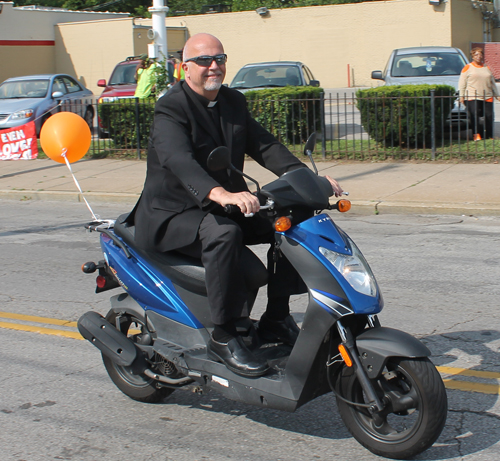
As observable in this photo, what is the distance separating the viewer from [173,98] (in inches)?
145

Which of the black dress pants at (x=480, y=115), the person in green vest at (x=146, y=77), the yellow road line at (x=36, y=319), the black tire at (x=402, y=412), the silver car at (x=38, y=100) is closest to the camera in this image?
the black tire at (x=402, y=412)

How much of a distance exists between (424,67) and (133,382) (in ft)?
43.8

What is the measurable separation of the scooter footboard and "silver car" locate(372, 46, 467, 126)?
1293 centimetres

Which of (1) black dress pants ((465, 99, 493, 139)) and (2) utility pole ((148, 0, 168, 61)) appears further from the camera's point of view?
(2) utility pole ((148, 0, 168, 61))

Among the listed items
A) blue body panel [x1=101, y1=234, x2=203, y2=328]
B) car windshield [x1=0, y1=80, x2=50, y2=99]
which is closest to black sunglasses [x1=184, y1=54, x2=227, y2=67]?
blue body panel [x1=101, y1=234, x2=203, y2=328]

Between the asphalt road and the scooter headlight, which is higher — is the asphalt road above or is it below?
below

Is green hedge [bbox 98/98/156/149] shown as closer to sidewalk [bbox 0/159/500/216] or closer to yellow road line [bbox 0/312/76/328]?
sidewalk [bbox 0/159/500/216]

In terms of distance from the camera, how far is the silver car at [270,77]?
16016 mm

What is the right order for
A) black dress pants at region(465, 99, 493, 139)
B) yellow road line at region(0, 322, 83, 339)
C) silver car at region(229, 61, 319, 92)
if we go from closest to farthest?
yellow road line at region(0, 322, 83, 339)
black dress pants at region(465, 99, 493, 139)
silver car at region(229, 61, 319, 92)

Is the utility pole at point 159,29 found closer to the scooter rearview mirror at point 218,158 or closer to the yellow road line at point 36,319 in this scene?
the yellow road line at point 36,319

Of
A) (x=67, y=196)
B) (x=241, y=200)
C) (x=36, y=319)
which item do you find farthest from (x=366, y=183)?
(x=241, y=200)

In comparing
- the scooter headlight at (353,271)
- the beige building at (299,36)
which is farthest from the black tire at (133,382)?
the beige building at (299,36)

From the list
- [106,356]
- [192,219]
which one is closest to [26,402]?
[106,356]

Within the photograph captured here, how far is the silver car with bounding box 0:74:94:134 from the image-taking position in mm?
17141
